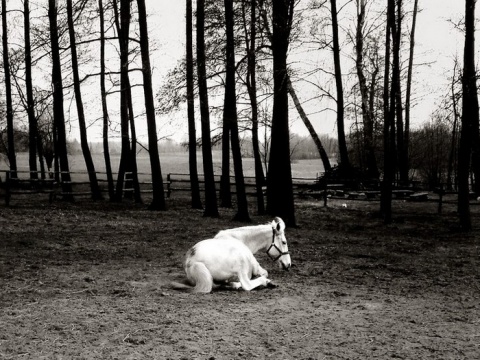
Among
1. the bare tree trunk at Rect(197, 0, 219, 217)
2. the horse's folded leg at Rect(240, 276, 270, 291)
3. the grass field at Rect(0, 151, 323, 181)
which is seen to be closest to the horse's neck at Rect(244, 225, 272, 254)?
the horse's folded leg at Rect(240, 276, 270, 291)

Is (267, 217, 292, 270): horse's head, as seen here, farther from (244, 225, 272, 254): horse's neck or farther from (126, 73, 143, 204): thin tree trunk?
(126, 73, 143, 204): thin tree trunk

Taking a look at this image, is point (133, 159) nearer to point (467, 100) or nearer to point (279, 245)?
point (467, 100)

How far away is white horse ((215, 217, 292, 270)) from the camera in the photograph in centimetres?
905

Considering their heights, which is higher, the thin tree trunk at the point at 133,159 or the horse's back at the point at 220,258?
the thin tree trunk at the point at 133,159

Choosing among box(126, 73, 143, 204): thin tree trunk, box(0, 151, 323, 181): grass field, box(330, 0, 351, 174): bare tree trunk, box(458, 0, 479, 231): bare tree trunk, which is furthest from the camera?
box(0, 151, 323, 181): grass field

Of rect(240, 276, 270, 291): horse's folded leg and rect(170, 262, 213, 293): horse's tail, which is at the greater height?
rect(170, 262, 213, 293): horse's tail

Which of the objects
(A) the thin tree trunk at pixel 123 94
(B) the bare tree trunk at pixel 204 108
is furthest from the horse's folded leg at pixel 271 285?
(A) the thin tree trunk at pixel 123 94

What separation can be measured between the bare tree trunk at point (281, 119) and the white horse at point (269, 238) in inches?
289

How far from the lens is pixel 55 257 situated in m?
11.4

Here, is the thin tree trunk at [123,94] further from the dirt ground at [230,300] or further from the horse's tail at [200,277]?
the horse's tail at [200,277]

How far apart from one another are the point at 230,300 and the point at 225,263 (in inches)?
28.0

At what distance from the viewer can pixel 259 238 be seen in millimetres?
9195

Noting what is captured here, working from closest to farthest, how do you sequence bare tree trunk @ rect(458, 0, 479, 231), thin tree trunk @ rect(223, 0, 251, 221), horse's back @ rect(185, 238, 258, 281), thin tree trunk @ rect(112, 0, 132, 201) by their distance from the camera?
1. horse's back @ rect(185, 238, 258, 281)
2. bare tree trunk @ rect(458, 0, 479, 231)
3. thin tree trunk @ rect(223, 0, 251, 221)
4. thin tree trunk @ rect(112, 0, 132, 201)

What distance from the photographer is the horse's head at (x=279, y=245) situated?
29.7 ft
